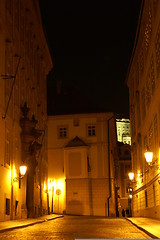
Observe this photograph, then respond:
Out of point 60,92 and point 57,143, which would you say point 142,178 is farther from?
point 60,92

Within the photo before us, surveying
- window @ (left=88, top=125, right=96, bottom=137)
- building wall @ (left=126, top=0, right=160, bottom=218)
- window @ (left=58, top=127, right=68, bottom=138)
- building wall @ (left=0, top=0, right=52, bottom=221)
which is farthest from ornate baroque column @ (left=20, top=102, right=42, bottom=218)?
window @ (left=58, top=127, right=68, bottom=138)

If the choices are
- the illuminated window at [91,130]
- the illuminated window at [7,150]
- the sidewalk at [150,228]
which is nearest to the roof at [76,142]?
the illuminated window at [91,130]

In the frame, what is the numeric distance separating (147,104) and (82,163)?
64.9 feet

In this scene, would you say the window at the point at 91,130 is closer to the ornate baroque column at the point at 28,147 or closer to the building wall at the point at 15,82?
the building wall at the point at 15,82

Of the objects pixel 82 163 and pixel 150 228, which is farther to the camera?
pixel 82 163

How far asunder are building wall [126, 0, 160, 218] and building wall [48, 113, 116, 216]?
8207mm

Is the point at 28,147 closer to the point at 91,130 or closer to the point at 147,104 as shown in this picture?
the point at 147,104

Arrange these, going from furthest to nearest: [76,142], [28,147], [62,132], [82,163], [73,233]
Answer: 1. [62,132]
2. [76,142]
3. [82,163]
4. [28,147]
5. [73,233]

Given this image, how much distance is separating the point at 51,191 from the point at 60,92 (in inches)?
573

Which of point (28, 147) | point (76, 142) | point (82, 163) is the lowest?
point (28, 147)

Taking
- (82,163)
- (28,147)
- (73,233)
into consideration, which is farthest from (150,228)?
(82,163)

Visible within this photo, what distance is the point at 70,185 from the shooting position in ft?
162

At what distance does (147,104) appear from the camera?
3127 cm

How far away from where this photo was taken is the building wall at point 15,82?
83.5ft
